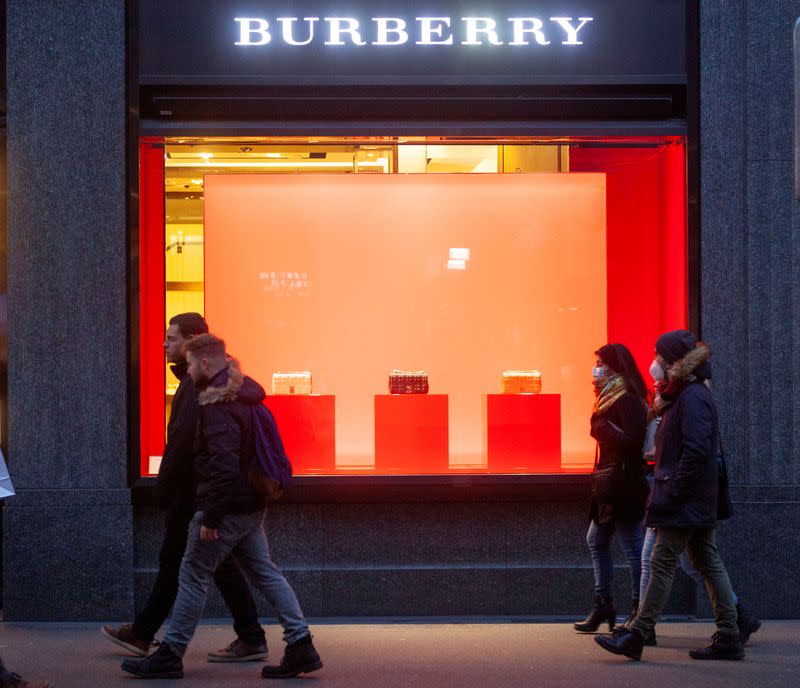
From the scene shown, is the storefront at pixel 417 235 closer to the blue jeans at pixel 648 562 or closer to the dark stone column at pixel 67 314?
the dark stone column at pixel 67 314

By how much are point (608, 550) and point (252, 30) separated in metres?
4.61

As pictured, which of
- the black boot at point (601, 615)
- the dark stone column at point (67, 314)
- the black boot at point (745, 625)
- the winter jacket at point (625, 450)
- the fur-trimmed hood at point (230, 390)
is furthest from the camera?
the dark stone column at point (67, 314)

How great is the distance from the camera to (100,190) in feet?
28.8

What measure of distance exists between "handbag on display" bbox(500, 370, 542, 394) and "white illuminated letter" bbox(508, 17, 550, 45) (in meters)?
2.58

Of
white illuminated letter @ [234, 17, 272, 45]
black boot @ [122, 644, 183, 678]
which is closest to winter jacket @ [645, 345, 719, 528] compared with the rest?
black boot @ [122, 644, 183, 678]

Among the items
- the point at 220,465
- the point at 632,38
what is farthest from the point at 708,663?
the point at 632,38

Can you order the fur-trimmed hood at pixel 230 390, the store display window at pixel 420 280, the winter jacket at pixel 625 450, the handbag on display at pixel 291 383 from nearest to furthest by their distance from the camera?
the fur-trimmed hood at pixel 230 390 < the winter jacket at pixel 625 450 < the store display window at pixel 420 280 < the handbag on display at pixel 291 383

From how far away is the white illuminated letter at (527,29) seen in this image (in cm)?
909

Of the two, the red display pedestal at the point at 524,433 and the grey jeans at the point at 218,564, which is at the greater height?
the red display pedestal at the point at 524,433

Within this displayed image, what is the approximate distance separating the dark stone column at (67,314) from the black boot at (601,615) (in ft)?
10.7

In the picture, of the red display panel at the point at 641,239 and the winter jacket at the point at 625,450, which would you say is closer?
the winter jacket at the point at 625,450

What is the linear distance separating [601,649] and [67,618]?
380cm

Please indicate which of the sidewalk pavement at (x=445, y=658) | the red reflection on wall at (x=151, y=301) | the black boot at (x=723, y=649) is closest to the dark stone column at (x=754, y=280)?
the sidewalk pavement at (x=445, y=658)

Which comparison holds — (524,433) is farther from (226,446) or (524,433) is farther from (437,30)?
(226,446)
